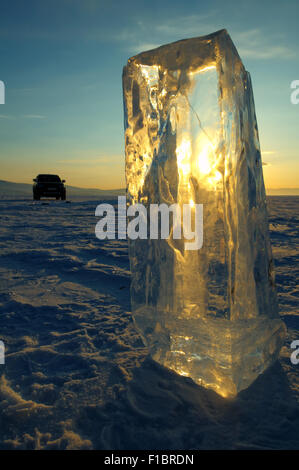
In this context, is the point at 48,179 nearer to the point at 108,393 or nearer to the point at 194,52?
the point at 194,52

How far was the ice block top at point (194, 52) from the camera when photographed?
1.06 m

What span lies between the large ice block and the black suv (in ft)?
47.2

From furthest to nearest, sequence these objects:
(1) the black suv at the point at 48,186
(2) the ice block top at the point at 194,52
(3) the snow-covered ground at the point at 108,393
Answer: (1) the black suv at the point at 48,186, (2) the ice block top at the point at 194,52, (3) the snow-covered ground at the point at 108,393

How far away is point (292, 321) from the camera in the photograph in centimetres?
175

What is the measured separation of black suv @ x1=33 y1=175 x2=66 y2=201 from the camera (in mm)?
14805

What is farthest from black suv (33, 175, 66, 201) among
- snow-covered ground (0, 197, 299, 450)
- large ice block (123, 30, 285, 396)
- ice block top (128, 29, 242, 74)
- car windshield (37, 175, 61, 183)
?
ice block top (128, 29, 242, 74)

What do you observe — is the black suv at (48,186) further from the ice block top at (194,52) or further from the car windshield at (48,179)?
the ice block top at (194,52)

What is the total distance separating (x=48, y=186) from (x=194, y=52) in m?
14.8

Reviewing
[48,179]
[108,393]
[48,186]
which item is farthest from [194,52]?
[48,179]

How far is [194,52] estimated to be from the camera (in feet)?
3.64

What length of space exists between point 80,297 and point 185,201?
133 centimetres

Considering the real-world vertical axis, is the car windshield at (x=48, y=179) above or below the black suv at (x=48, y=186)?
above

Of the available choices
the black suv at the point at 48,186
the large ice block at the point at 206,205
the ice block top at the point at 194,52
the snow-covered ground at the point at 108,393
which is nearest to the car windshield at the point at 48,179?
the black suv at the point at 48,186
